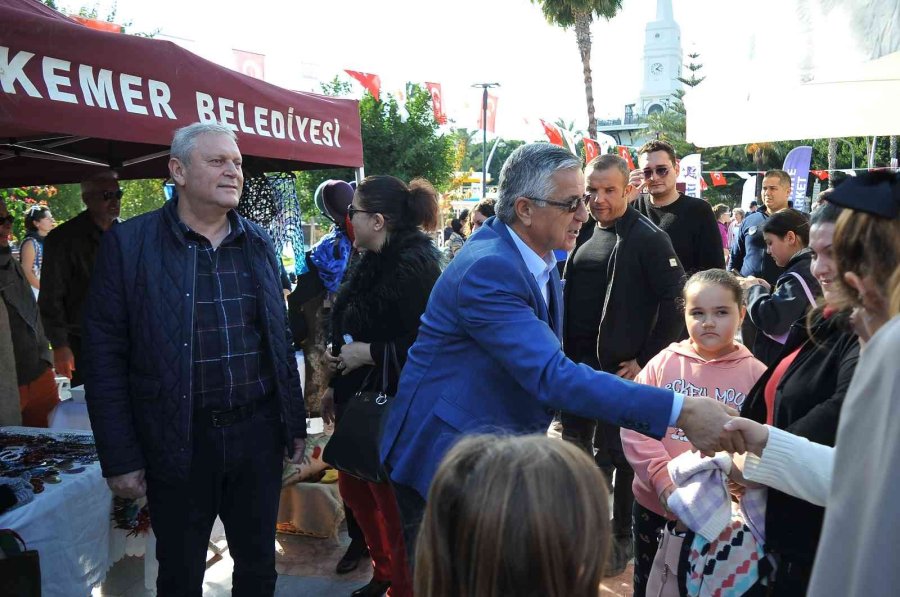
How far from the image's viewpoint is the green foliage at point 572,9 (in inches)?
887

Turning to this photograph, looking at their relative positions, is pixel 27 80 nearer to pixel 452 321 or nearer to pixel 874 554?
pixel 452 321

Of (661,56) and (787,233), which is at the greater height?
(661,56)

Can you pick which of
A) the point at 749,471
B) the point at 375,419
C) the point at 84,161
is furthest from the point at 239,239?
the point at 84,161

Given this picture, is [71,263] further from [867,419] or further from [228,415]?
[867,419]

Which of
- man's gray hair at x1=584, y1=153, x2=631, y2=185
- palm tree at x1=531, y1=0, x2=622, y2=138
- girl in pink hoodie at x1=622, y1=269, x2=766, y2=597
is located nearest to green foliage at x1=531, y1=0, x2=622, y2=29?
palm tree at x1=531, y1=0, x2=622, y2=138

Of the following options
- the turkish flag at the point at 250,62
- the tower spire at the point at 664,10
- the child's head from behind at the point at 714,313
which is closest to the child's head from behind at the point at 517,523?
the child's head from behind at the point at 714,313

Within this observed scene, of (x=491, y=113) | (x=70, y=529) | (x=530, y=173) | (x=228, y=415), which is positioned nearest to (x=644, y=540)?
(x=530, y=173)

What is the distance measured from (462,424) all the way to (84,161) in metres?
3.97

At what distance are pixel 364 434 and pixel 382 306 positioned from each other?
58 centimetres

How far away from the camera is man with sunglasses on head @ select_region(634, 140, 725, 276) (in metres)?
4.48

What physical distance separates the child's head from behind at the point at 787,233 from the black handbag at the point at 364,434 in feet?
8.87

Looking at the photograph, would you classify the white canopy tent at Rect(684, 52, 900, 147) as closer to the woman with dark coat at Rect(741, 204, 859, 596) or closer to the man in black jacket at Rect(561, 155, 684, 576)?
the man in black jacket at Rect(561, 155, 684, 576)

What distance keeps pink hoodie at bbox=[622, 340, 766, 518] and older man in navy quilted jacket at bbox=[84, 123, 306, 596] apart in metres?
1.41

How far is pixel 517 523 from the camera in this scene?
3.63 feet
